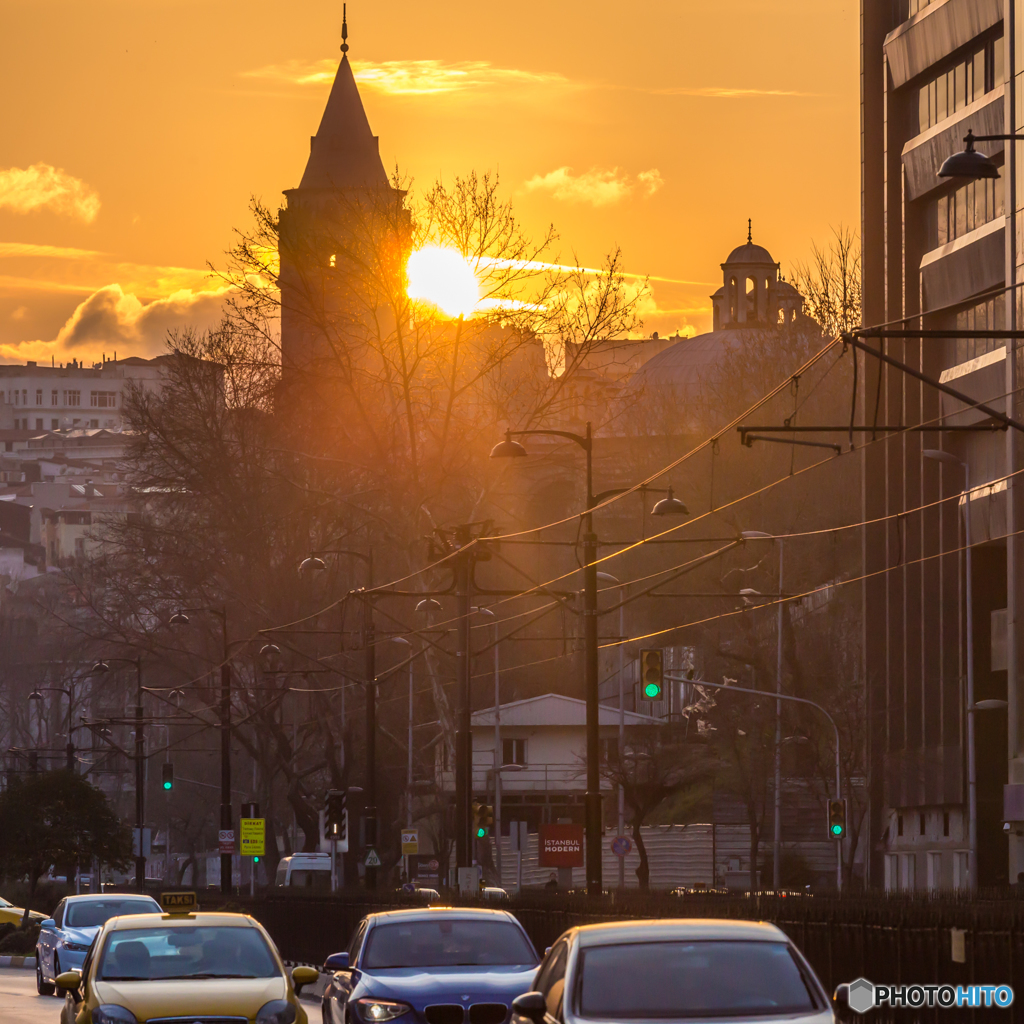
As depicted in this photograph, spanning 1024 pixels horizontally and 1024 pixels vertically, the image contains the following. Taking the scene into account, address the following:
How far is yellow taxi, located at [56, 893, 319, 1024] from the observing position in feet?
48.5

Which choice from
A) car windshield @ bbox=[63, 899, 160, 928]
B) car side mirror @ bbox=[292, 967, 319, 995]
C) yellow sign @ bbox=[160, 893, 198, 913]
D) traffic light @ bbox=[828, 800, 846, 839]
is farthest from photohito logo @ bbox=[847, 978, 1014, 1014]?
traffic light @ bbox=[828, 800, 846, 839]

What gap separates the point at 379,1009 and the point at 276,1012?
3.35ft

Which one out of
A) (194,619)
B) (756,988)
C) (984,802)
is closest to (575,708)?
(194,619)

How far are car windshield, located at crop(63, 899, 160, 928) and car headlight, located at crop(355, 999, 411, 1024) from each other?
47.0 ft

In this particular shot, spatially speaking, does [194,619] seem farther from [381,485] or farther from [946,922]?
[946,922]

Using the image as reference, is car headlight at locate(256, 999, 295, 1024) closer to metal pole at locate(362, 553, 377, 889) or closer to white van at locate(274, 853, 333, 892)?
metal pole at locate(362, 553, 377, 889)

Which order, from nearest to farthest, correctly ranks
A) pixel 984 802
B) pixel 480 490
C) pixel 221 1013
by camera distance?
pixel 221 1013 < pixel 984 802 < pixel 480 490

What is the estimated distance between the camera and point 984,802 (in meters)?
51.4

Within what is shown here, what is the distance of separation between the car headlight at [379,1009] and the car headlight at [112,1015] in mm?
1874

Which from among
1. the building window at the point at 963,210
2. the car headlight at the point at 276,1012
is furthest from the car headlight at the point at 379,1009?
the building window at the point at 963,210

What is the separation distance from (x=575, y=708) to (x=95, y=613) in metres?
29.6

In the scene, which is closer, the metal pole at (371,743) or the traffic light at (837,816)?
the metal pole at (371,743)

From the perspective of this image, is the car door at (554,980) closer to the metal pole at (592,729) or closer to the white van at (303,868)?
the metal pole at (592,729)

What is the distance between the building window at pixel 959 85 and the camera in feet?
167
